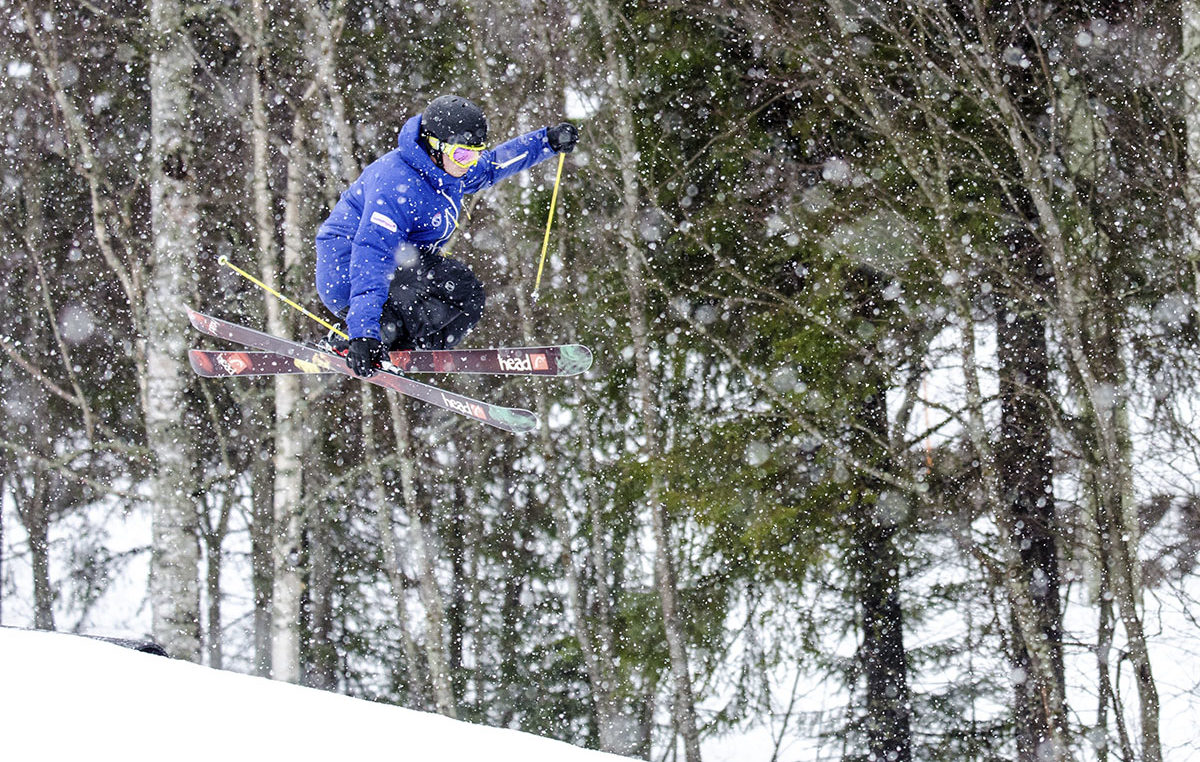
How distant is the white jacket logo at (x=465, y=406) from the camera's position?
6.08 meters

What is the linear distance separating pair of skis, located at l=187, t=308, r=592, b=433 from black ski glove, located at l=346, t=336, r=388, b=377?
0.26 meters

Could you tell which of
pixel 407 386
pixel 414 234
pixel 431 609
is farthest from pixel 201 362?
pixel 431 609

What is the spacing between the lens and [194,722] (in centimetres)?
313

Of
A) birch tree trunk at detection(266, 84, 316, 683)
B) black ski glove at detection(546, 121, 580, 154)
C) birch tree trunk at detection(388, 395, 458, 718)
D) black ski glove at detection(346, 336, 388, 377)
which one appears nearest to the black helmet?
black ski glove at detection(546, 121, 580, 154)

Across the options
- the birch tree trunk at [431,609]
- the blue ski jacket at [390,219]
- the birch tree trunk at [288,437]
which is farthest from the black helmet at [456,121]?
the birch tree trunk at [431,609]

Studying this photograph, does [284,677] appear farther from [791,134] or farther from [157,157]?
[791,134]

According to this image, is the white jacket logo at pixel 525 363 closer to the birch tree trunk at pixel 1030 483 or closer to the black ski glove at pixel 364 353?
the black ski glove at pixel 364 353

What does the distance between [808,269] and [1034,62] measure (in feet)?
8.44

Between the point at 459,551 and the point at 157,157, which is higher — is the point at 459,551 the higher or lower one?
the lower one

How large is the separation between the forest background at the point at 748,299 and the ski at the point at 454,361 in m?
1.60

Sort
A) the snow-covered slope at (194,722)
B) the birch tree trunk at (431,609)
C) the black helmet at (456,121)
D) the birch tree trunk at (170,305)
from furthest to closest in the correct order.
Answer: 1. the birch tree trunk at (431,609)
2. the birch tree trunk at (170,305)
3. the black helmet at (456,121)
4. the snow-covered slope at (194,722)

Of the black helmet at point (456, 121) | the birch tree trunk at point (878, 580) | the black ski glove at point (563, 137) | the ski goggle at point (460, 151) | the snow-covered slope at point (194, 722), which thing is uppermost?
the black ski glove at point (563, 137)

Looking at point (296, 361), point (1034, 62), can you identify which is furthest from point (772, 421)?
point (296, 361)

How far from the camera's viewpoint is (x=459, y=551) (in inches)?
551
